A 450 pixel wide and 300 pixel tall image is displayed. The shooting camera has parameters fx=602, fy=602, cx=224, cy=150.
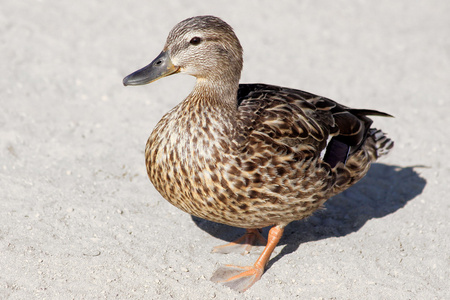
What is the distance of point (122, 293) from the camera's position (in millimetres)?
A: 4758

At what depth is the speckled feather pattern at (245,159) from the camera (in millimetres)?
4723

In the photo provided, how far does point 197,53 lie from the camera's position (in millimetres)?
4801

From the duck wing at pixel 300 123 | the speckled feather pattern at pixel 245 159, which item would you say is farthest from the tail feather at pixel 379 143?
the speckled feather pattern at pixel 245 159

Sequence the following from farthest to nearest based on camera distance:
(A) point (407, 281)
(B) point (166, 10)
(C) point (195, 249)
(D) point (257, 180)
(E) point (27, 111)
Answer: (B) point (166, 10) → (E) point (27, 111) → (C) point (195, 249) → (A) point (407, 281) → (D) point (257, 180)

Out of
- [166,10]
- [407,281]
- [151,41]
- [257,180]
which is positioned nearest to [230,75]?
[257,180]

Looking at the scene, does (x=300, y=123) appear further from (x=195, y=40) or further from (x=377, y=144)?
(x=377, y=144)

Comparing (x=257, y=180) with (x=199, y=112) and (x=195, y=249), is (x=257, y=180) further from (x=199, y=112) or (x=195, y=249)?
(x=195, y=249)

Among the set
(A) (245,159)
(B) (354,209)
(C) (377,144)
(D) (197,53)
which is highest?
(D) (197,53)

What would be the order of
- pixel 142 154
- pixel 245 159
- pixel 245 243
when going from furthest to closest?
pixel 142 154
pixel 245 243
pixel 245 159

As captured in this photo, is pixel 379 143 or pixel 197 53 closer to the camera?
pixel 197 53

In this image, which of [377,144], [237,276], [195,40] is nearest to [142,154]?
[237,276]

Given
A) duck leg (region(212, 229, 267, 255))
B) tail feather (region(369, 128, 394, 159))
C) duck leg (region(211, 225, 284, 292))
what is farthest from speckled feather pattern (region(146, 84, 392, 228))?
tail feather (region(369, 128, 394, 159))

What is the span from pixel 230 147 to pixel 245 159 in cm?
15

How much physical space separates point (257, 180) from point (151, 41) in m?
4.87
